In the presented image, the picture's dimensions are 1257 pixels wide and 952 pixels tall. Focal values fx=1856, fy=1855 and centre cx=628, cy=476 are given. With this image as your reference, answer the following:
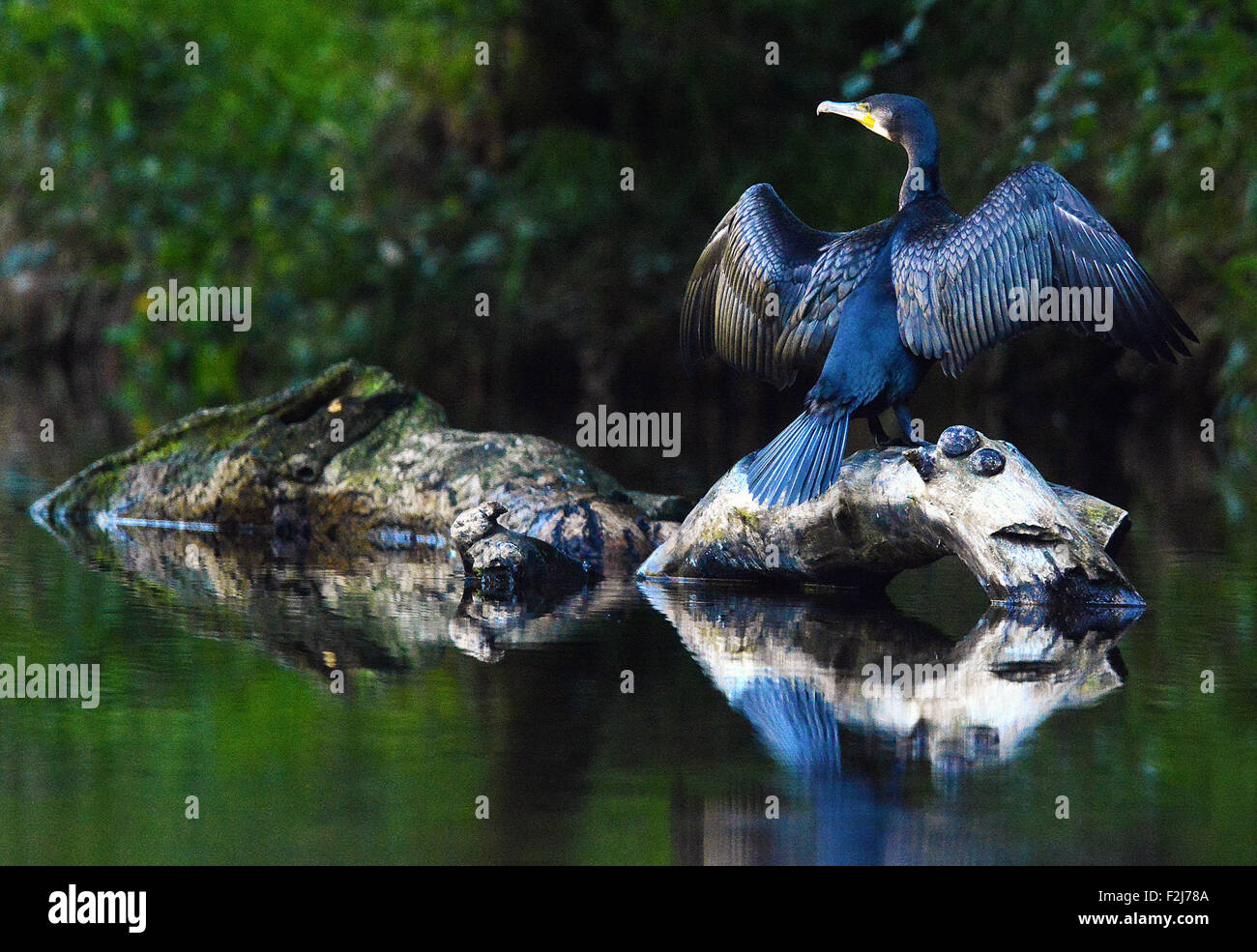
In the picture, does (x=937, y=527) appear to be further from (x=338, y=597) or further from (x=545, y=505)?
(x=338, y=597)

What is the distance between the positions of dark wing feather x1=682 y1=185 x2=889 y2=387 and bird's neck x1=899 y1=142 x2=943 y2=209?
0.69ft

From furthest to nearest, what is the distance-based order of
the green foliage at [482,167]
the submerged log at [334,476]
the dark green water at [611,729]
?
the green foliage at [482,167]
the submerged log at [334,476]
the dark green water at [611,729]

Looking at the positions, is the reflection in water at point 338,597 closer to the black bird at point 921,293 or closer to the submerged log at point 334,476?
the submerged log at point 334,476

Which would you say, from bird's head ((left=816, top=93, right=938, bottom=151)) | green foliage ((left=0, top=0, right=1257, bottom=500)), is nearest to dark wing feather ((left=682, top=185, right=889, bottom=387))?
bird's head ((left=816, top=93, right=938, bottom=151))

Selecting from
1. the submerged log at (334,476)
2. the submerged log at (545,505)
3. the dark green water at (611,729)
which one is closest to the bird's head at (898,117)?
the submerged log at (545,505)

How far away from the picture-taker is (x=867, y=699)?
5039mm

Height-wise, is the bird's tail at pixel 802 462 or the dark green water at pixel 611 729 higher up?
the bird's tail at pixel 802 462

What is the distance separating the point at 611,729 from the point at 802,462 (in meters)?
1.95

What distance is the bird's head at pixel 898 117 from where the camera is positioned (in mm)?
7004

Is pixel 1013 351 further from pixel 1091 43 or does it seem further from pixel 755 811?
pixel 755 811

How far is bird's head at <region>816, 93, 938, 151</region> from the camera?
7.00 metres

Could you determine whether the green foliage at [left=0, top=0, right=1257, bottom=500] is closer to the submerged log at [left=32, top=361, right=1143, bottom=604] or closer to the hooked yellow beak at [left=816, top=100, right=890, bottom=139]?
the submerged log at [left=32, top=361, right=1143, bottom=604]

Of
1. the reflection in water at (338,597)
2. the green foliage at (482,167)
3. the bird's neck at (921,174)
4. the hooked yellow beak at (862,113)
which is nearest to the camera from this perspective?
the reflection in water at (338,597)

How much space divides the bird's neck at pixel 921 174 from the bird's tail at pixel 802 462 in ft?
3.22
